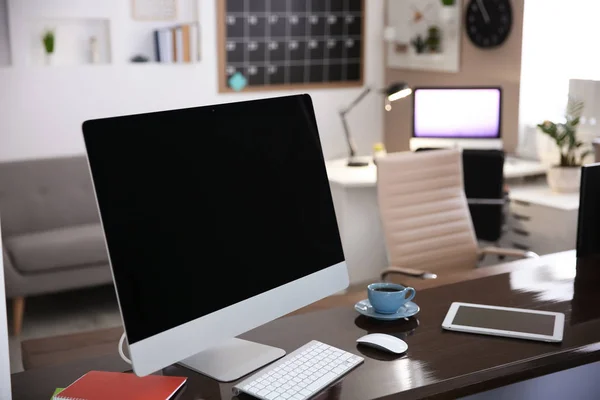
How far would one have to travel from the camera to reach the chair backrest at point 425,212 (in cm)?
332

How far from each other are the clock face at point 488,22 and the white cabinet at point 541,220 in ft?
3.77

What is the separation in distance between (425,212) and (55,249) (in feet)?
6.67

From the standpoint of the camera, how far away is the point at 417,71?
6.05 m

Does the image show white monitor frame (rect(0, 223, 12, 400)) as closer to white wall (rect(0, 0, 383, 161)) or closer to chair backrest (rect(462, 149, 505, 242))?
chair backrest (rect(462, 149, 505, 242))

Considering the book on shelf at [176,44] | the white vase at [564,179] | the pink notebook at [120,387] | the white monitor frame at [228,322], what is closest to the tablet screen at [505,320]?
the white monitor frame at [228,322]

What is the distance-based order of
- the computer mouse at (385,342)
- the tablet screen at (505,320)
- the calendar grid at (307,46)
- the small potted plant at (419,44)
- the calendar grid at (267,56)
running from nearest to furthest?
1. the computer mouse at (385,342)
2. the tablet screen at (505,320)
3. the small potted plant at (419,44)
4. the calendar grid at (267,56)
5. the calendar grid at (307,46)

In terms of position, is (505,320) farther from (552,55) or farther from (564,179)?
(552,55)

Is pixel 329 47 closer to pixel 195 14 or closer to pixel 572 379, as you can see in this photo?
pixel 195 14

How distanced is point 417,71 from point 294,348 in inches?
180

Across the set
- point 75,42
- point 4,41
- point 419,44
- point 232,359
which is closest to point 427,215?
point 232,359

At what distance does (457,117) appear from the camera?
491 centimetres

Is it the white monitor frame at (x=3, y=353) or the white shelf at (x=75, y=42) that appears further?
the white shelf at (x=75, y=42)

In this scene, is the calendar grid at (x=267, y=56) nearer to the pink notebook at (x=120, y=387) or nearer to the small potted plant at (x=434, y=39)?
the small potted plant at (x=434, y=39)

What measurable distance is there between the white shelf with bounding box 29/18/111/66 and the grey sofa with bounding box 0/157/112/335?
3.83ft
